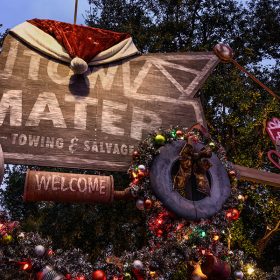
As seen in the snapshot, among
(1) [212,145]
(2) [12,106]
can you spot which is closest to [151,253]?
(1) [212,145]

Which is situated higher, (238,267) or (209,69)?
(209,69)

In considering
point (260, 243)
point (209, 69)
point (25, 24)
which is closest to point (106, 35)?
point (25, 24)

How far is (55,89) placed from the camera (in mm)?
6164

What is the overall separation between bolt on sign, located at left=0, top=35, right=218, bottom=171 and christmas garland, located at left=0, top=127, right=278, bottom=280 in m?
0.55

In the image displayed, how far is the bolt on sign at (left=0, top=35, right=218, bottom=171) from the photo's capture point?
18.6ft

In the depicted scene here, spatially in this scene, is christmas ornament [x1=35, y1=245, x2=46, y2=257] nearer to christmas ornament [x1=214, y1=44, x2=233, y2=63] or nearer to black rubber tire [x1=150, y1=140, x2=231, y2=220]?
black rubber tire [x1=150, y1=140, x2=231, y2=220]

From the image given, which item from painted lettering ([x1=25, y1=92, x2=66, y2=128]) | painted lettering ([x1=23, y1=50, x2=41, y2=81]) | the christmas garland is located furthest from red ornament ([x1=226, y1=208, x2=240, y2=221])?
painted lettering ([x1=23, y1=50, x2=41, y2=81])

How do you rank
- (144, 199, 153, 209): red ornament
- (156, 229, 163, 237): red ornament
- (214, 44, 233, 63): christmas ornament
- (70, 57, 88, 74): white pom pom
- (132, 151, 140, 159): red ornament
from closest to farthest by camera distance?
(144, 199, 153, 209): red ornament < (156, 229, 163, 237): red ornament < (132, 151, 140, 159): red ornament < (70, 57, 88, 74): white pom pom < (214, 44, 233, 63): christmas ornament

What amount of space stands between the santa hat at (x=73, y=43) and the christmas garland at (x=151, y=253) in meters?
1.76

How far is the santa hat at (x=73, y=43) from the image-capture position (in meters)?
6.42

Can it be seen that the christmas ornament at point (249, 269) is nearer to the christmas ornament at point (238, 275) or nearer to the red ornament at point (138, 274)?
the christmas ornament at point (238, 275)

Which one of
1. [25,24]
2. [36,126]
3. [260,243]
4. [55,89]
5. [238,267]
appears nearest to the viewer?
[238,267]

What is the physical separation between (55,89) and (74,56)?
70 cm

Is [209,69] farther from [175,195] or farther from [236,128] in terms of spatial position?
[236,128]
